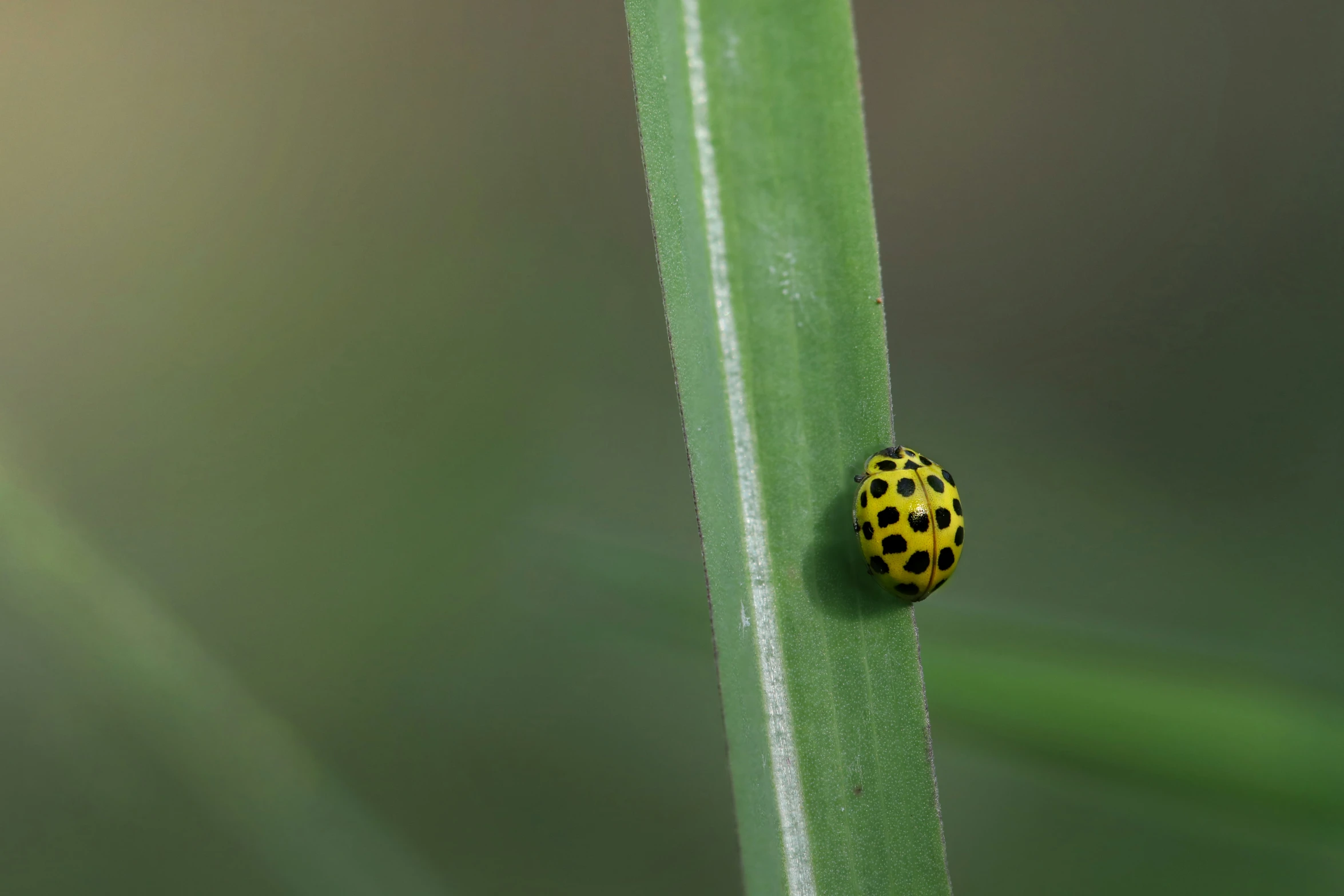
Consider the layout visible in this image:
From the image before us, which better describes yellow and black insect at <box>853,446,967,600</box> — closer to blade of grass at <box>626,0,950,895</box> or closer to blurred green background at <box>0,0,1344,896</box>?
blade of grass at <box>626,0,950,895</box>

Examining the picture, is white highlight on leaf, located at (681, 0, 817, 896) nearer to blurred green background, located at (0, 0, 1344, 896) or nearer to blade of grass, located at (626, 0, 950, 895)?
blade of grass, located at (626, 0, 950, 895)

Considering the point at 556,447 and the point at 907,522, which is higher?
the point at 907,522

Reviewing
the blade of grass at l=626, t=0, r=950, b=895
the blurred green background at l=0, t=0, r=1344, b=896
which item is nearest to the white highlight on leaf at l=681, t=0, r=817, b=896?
the blade of grass at l=626, t=0, r=950, b=895

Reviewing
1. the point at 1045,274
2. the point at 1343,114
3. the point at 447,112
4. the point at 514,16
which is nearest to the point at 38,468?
the point at 447,112

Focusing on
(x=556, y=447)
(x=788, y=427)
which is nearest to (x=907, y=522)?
(x=788, y=427)

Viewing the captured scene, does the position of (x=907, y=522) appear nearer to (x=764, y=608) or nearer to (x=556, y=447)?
(x=764, y=608)

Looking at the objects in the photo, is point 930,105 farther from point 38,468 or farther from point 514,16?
point 38,468

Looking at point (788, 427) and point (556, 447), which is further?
point (556, 447)

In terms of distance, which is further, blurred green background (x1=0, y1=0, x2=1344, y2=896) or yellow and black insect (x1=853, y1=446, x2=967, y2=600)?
blurred green background (x1=0, y1=0, x2=1344, y2=896)

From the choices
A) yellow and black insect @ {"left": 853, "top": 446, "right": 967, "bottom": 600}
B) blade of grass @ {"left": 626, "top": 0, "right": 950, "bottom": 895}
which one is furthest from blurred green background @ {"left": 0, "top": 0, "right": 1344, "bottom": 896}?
blade of grass @ {"left": 626, "top": 0, "right": 950, "bottom": 895}
